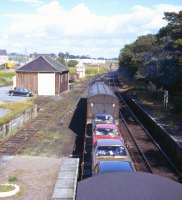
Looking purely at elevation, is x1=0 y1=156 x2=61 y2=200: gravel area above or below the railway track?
above

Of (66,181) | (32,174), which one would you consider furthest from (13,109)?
(66,181)

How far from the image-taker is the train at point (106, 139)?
53.9 feet

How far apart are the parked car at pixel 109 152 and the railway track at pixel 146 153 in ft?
10.5

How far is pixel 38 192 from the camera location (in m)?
14.0

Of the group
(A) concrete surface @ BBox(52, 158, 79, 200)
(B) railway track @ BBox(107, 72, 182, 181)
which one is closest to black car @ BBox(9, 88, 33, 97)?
(B) railway track @ BBox(107, 72, 182, 181)

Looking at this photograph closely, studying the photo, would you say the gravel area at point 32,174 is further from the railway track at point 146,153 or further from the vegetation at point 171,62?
the vegetation at point 171,62

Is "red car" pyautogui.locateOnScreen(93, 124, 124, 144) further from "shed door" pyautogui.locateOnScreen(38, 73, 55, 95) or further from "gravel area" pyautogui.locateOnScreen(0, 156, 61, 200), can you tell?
"shed door" pyautogui.locateOnScreen(38, 73, 55, 95)

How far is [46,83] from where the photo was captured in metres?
63.0

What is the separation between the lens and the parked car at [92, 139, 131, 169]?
17969mm

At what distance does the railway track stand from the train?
1.59 metres

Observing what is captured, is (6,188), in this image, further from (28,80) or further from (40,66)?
(28,80)

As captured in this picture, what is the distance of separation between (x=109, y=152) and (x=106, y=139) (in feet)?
7.41

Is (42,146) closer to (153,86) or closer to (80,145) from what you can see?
(80,145)

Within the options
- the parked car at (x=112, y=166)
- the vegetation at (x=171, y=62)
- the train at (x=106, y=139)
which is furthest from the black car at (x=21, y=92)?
the parked car at (x=112, y=166)
